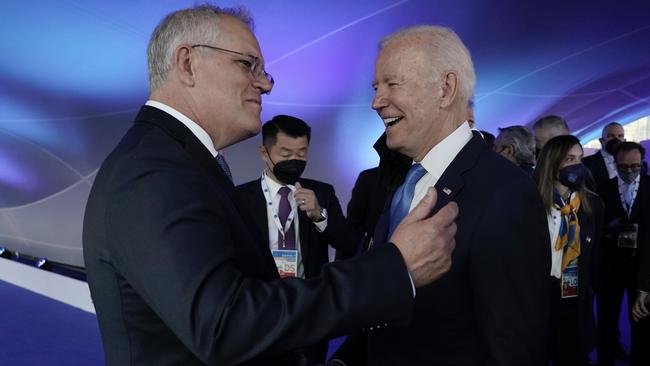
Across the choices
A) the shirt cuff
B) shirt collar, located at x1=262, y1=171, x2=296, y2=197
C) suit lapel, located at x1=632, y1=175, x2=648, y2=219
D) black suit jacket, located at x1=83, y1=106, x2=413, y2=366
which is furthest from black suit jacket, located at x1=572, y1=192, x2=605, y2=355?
black suit jacket, located at x1=83, y1=106, x2=413, y2=366

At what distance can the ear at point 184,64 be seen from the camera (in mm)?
1166

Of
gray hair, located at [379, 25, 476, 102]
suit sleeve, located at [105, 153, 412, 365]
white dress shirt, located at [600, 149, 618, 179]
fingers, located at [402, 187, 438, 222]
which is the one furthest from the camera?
white dress shirt, located at [600, 149, 618, 179]

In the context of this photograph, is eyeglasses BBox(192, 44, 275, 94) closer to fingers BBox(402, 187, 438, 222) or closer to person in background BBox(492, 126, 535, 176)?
fingers BBox(402, 187, 438, 222)

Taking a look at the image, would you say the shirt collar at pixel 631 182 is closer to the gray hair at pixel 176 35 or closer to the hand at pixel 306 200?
the hand at pixel 306 200

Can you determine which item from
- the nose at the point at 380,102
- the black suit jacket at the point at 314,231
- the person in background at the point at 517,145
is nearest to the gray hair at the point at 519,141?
the person in background at the point at 517,145

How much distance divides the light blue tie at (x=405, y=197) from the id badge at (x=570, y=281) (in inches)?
68.5

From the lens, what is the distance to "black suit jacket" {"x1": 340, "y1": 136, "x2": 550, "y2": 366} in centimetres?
130

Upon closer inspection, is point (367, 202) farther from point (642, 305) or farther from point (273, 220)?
point (642, 305)

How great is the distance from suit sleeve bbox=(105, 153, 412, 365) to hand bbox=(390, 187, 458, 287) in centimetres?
3

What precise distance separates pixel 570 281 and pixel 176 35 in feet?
8.39

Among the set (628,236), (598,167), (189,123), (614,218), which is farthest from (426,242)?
(598,167)

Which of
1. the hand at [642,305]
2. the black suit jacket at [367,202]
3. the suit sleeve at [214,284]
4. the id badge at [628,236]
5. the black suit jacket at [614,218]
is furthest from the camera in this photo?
the id badge at [628,236]

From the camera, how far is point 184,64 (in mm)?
1174

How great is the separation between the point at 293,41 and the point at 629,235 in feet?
11.5
